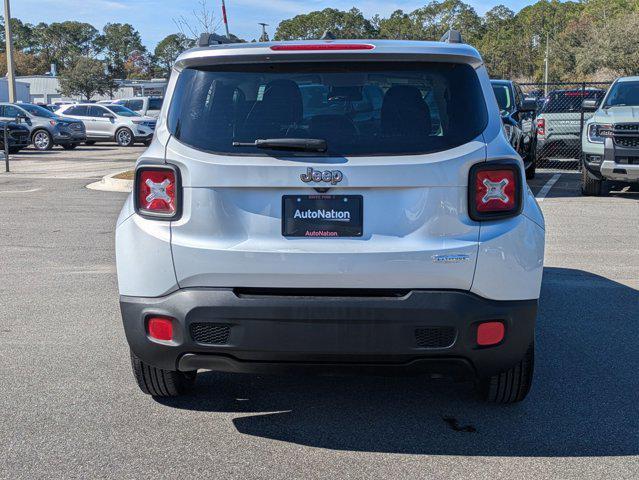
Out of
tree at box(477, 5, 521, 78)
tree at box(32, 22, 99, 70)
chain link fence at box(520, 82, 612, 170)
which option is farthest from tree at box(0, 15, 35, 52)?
chain link fence at box(520, 82, 612, 170)

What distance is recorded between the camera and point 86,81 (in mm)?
84188

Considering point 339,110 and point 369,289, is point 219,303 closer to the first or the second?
point 369,289

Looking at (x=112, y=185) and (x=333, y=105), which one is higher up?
(x=333, y=105)

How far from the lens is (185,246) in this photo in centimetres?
404

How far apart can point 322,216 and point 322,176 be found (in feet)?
0.58

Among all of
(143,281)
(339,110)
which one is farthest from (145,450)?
(339,110)

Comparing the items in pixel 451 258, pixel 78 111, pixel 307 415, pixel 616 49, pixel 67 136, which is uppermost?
pixel 616 49

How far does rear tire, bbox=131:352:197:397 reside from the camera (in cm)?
465

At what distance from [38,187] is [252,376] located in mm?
13713

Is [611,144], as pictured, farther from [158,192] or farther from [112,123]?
[112,123]

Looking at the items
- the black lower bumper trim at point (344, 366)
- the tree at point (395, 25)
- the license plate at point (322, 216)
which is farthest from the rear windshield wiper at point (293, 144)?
the tree at point (395, 25)

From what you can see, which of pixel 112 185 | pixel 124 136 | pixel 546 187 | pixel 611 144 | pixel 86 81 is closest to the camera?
pixel 611 144

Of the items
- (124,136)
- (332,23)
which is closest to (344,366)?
(124,136)

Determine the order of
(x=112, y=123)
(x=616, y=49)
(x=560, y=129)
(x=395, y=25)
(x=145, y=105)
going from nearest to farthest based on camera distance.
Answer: (x=560, y=129) < (x=112, y=123) < (x=145, y=105) < (x=616, y=49) < (x=395, y=25)
